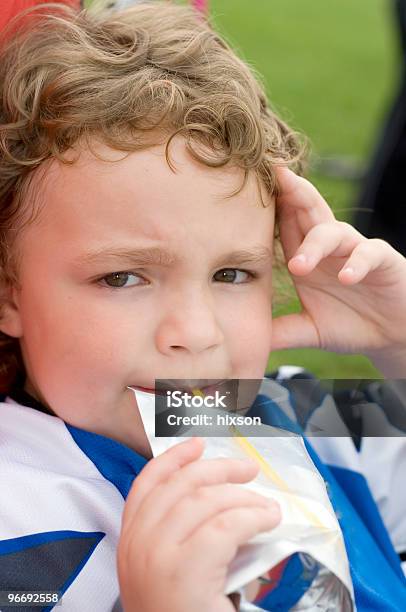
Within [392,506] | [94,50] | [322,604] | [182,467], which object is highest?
[94,50]

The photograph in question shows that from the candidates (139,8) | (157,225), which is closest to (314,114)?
(139,8)

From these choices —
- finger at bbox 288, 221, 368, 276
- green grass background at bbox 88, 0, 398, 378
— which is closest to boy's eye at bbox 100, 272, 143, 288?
finger at bbox 288, 221, 368, 276

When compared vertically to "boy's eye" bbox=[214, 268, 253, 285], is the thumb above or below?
below

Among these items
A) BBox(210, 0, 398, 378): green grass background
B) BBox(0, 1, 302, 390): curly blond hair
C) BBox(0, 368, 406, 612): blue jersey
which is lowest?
BBox(210, 0, 398, 378): green grass background

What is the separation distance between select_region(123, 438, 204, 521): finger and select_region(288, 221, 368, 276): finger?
364mm

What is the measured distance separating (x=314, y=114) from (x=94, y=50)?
4.93m

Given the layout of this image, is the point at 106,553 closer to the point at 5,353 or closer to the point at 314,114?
the point at 5,353

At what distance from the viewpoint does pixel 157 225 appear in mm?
1285

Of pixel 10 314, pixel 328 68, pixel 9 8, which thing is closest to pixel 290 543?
pixel 10 314

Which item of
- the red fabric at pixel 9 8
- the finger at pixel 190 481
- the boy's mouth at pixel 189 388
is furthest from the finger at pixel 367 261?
the red fabric at pixel 9 8

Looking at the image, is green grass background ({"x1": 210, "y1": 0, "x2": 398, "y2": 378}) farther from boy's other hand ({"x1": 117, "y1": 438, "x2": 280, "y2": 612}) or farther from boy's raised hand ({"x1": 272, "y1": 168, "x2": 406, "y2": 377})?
boy's other hand ({"x1": 117, "y1": 438, "x2": 280, "y2": 612})

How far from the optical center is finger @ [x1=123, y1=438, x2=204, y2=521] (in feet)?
3.57

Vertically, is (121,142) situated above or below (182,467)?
above

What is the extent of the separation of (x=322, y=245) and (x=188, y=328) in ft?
0.90
